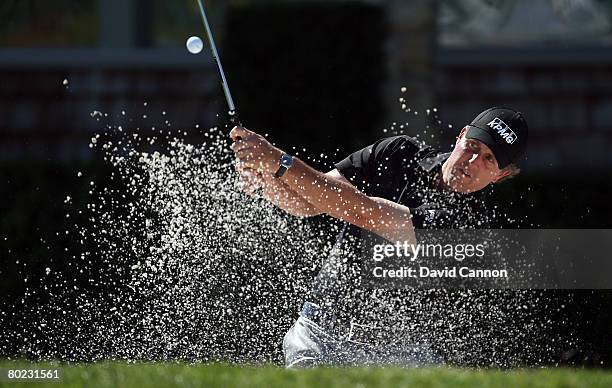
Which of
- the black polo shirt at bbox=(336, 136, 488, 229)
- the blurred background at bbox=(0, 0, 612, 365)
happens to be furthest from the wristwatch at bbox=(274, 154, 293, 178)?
the blurred background at bbox=(0, 0, 612, 365)

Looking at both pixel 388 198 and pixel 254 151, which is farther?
pixel 388 198

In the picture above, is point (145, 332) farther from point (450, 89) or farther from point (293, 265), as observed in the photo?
point (450, 89)

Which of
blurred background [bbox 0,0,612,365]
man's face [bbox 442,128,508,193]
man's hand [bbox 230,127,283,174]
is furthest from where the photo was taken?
blurred background [bbox 0,0,612,365]

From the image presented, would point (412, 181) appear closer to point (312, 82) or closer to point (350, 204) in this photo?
point (350, 204)

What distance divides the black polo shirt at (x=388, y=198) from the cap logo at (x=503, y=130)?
0.77ft

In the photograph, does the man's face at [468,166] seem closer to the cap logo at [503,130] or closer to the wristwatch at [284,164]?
the cap logo at [503,130]

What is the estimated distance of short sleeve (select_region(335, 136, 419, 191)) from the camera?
15.3 ft

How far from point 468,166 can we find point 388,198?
37 cm

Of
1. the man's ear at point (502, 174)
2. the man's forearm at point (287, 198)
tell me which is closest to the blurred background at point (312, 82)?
the man's ear at point (502, 174)

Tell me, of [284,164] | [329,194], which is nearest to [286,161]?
[284,164]

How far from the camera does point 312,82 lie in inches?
284

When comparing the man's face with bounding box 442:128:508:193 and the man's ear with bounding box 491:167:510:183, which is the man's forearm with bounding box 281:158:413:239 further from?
the man's ear with bounding box 491:167:510:183

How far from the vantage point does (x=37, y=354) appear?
563 cm

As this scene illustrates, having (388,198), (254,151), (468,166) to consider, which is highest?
(254,151)
